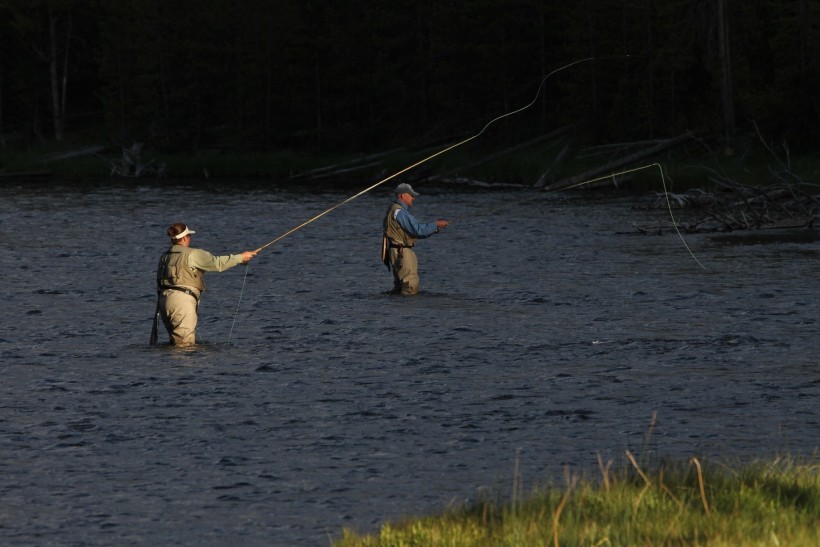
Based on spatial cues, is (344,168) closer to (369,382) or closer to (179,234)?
(179,234)

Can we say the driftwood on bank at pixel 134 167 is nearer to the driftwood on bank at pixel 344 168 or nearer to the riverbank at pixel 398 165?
the riverbank at pixel 398 165

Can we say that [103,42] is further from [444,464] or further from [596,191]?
[444,464]

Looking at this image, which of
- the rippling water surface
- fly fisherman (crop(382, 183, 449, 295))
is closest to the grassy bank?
the rippling water surface

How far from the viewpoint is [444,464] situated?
9633 millimetres

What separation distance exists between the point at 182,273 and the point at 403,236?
478cm

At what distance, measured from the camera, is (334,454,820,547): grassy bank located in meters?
6.71

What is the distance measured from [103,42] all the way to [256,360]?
59.6 m

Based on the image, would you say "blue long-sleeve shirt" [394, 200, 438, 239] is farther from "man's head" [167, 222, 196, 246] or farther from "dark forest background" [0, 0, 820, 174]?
"dark forest background" [0, 0, 820, 174]

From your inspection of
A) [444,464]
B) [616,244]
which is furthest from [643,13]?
[444,464]

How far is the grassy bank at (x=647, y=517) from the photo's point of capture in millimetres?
6715

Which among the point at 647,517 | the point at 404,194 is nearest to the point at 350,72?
the point at 404,194

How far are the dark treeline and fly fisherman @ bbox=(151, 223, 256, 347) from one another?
35697 millimetres

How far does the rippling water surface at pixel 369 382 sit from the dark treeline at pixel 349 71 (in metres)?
25.5

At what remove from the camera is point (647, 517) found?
7148 millimetres
